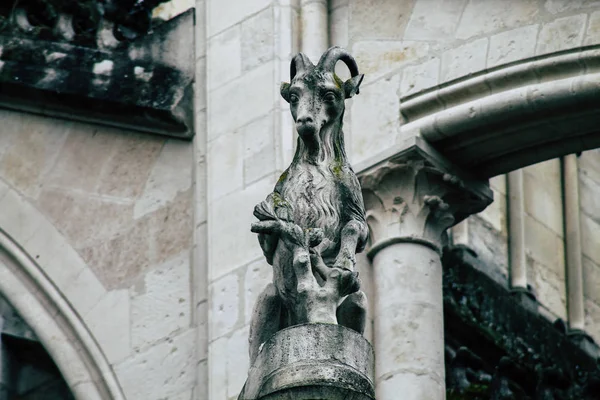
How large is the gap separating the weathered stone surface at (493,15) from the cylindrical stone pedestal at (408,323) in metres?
1.20

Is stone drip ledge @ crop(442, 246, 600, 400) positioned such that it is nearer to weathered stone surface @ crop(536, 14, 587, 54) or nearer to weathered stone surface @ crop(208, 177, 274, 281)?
weathered stone surface @ crop(208, 177, 274, 281)

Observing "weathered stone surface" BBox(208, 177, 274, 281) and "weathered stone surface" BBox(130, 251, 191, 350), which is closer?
"weathered stone surface" BBox(208, 177, 274, 281)

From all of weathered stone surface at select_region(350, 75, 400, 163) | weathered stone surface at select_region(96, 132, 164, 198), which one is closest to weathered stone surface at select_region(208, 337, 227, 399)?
weathered stone surface at select_region(350, 75, 400, 163)

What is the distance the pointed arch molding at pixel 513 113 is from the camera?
15.7 m

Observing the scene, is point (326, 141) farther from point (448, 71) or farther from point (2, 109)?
point (2, 109)

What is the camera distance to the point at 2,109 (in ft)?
57.0

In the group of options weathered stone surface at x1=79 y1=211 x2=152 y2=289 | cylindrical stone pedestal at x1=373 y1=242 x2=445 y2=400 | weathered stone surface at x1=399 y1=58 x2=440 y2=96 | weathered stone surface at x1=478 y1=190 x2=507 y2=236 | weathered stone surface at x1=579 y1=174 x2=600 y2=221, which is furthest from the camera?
weathered stone surface at x1=579 y1=174 x2=600 y2=221

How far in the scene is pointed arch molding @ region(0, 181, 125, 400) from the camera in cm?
1636

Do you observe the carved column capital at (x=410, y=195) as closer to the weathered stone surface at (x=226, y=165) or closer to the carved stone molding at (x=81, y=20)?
the weathered stone surface at (x=226, y=165)

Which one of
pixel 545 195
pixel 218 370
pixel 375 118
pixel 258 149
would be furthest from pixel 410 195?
pixel 545 195

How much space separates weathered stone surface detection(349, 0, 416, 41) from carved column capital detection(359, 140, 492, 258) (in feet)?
2.56

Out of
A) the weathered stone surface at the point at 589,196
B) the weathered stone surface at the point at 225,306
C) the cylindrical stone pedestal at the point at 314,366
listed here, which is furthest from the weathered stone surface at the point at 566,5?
the weathered stone surface at the point at 589,196

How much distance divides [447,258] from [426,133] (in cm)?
388

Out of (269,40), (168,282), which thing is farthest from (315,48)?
(168,282)
